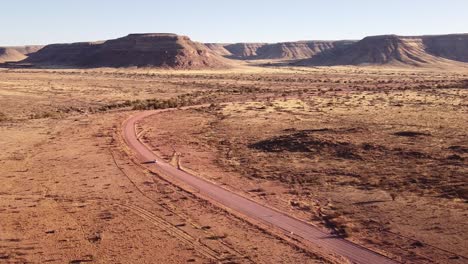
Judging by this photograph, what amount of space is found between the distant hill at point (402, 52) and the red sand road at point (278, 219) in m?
163

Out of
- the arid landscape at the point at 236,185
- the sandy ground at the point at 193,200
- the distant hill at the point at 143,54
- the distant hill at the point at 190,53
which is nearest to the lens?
the sandy ground at the point at 193,200

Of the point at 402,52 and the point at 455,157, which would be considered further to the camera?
the point at 402,52

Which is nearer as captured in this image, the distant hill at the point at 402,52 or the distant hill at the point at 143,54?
the distant hill at the point at 143,54

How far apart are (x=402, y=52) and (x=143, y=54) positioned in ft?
313

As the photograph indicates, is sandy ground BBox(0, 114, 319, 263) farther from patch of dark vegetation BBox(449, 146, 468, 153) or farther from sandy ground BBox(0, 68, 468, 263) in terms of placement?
patch of dark vegetation BBox(449, 146, 468, 153)

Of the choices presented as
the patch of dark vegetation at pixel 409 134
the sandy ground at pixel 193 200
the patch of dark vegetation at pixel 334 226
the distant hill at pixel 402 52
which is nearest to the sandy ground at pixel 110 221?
the sandy ground at pixel 193 200

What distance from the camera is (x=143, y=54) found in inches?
6048

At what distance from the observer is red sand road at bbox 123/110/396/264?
12031mm

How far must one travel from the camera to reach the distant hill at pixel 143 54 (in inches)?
5904

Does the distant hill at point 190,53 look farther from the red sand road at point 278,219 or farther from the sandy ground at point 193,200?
the red sand road at point 278,219

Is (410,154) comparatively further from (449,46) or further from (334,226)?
(449,46)

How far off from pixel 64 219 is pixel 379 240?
930 cm

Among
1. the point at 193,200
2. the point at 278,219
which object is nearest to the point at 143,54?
the point at 193,200

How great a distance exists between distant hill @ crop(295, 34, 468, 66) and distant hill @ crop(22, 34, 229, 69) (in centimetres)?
5305
